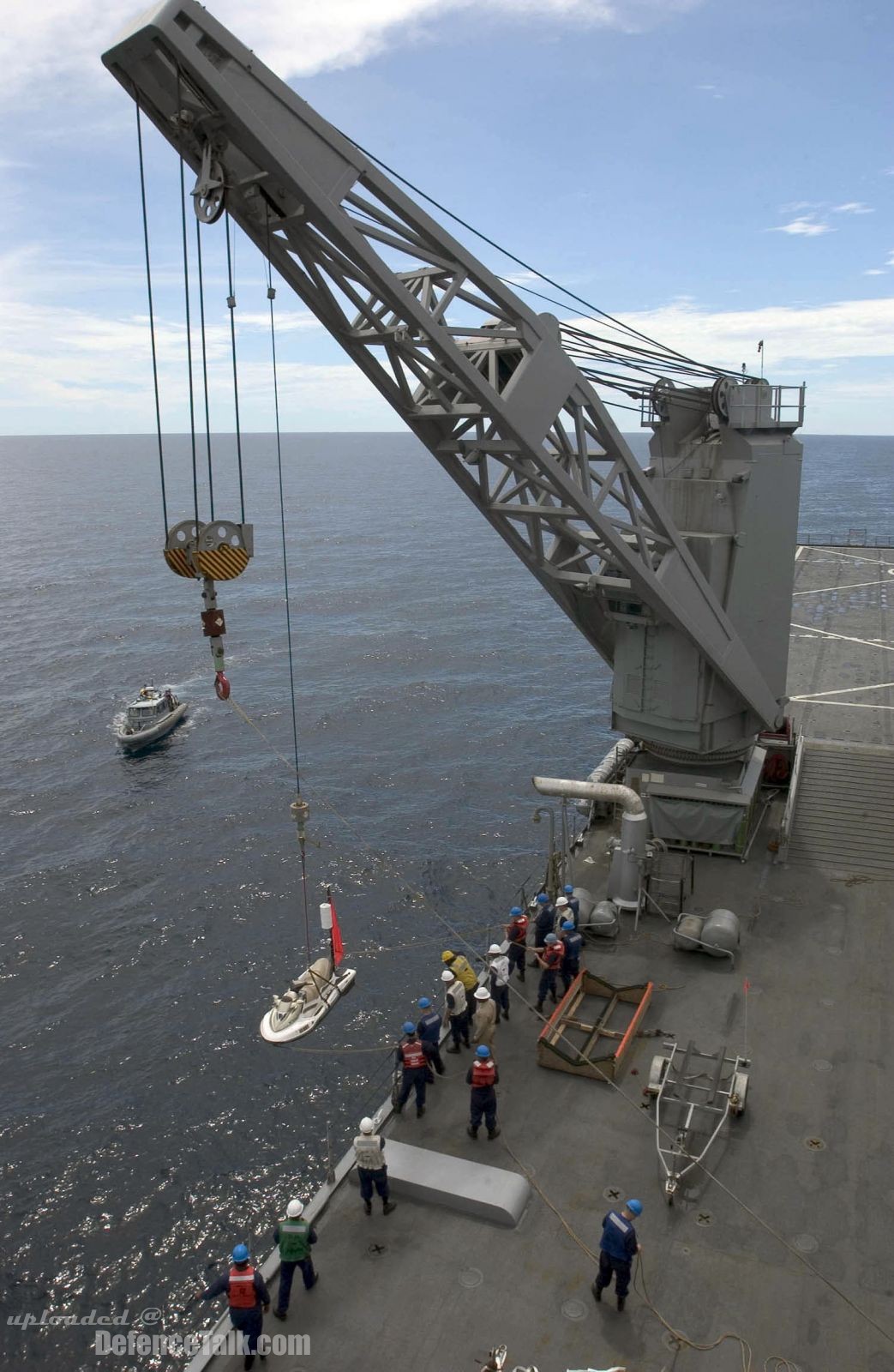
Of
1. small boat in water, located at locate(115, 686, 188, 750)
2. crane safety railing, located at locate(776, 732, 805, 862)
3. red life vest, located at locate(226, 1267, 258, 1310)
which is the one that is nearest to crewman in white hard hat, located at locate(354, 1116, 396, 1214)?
red life vest, located at locate(226, 1267, 258, 1310)

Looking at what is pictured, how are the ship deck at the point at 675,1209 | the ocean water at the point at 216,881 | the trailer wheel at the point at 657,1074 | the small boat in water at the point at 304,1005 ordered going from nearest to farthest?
the ship deck at the point at 675,1209 → the small boat in water at the point at 304,1005 → the trailer wheel at the point at 657,1074 → the ocean water at the point at 216,881

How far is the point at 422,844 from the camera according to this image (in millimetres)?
38781

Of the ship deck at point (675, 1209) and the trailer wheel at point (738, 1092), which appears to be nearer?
the ship deck at point (675, 1209)

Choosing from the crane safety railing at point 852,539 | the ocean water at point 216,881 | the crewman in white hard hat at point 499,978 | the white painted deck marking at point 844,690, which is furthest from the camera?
the crane safety railing at point 852,539

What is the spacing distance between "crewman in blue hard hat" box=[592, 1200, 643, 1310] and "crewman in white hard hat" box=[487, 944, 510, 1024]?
228 inches

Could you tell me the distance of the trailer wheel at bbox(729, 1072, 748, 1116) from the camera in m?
15.2

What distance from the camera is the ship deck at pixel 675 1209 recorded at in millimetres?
11609

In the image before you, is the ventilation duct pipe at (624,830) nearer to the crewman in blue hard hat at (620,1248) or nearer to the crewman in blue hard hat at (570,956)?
the crewman in blue hard hat at (570,956)

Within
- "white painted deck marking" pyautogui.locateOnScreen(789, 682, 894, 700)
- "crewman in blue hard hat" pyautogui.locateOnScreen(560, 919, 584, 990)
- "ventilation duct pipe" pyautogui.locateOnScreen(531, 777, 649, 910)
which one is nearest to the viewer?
"crewman in blue hard hat" pyautogui.locateOnScreen(560, 919, 584, 990)

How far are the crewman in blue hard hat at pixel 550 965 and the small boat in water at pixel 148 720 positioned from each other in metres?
35.1

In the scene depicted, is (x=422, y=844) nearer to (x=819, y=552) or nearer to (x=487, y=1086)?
(x=487, y=1086)

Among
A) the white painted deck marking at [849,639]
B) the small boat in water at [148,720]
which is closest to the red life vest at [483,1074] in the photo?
the white painted deck marking at [849,639]

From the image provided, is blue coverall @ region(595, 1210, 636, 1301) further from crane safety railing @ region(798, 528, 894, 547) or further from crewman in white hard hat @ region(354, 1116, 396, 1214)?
crane safety railing @ region(798, 528, 894, 547)

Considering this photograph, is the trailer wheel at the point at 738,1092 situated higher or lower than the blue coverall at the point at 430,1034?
lower
